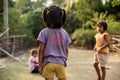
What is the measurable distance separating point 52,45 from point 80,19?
18.9 metres

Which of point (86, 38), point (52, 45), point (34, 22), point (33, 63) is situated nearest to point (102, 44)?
point (33, 63)

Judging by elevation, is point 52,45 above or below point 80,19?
above

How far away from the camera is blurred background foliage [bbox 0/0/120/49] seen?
18438mm

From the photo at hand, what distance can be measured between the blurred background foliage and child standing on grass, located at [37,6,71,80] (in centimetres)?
1321

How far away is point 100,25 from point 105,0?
16209 millimetres

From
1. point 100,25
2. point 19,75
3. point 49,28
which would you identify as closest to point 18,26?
point 19,75

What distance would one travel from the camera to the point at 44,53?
4500 millimetres

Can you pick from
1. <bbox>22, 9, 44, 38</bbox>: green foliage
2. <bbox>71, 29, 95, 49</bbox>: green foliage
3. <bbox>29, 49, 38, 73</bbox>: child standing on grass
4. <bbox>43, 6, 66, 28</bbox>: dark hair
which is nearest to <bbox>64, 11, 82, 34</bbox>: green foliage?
<bbox>22, 9, 44, 38</bbox>: green foliage

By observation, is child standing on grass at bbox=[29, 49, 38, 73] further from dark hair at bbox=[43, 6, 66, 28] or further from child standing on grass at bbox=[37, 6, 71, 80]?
dark hair at bbox=[43, 6, 66, 28]

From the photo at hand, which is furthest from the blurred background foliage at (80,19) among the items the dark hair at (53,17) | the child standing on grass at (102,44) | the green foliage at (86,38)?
the dark hair at (53,17)

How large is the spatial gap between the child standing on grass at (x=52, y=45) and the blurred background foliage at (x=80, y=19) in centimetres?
1321

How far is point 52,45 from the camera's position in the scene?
4.51 meters

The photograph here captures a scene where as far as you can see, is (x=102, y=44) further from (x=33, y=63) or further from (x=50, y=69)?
(x=50, y=69)

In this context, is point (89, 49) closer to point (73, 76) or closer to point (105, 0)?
point (105, 0)
